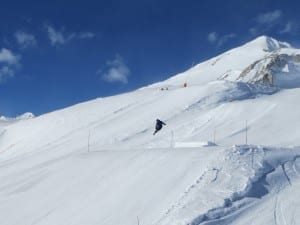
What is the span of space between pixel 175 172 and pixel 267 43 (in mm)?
135166

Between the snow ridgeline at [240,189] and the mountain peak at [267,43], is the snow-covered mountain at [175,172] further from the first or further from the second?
the mountain peak at [267,43]

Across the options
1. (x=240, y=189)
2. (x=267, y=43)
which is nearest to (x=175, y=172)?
(x=240, y=189)

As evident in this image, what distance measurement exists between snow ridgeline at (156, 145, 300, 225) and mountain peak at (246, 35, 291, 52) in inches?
4930

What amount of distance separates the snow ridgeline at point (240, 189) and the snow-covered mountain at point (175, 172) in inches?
1.1

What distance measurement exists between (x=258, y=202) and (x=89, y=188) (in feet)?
21.7

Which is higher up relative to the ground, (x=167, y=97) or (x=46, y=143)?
(x=167, y=97)

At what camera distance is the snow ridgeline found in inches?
533

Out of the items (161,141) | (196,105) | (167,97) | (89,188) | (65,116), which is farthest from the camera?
(65,116)

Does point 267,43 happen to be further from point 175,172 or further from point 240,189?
point 240,189

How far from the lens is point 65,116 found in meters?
51.8

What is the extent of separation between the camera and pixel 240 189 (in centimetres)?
1486

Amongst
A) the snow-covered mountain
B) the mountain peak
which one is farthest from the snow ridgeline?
the mountain peak

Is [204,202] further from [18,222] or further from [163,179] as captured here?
[18,222]

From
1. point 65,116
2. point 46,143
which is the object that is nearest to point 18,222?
point 46,143
